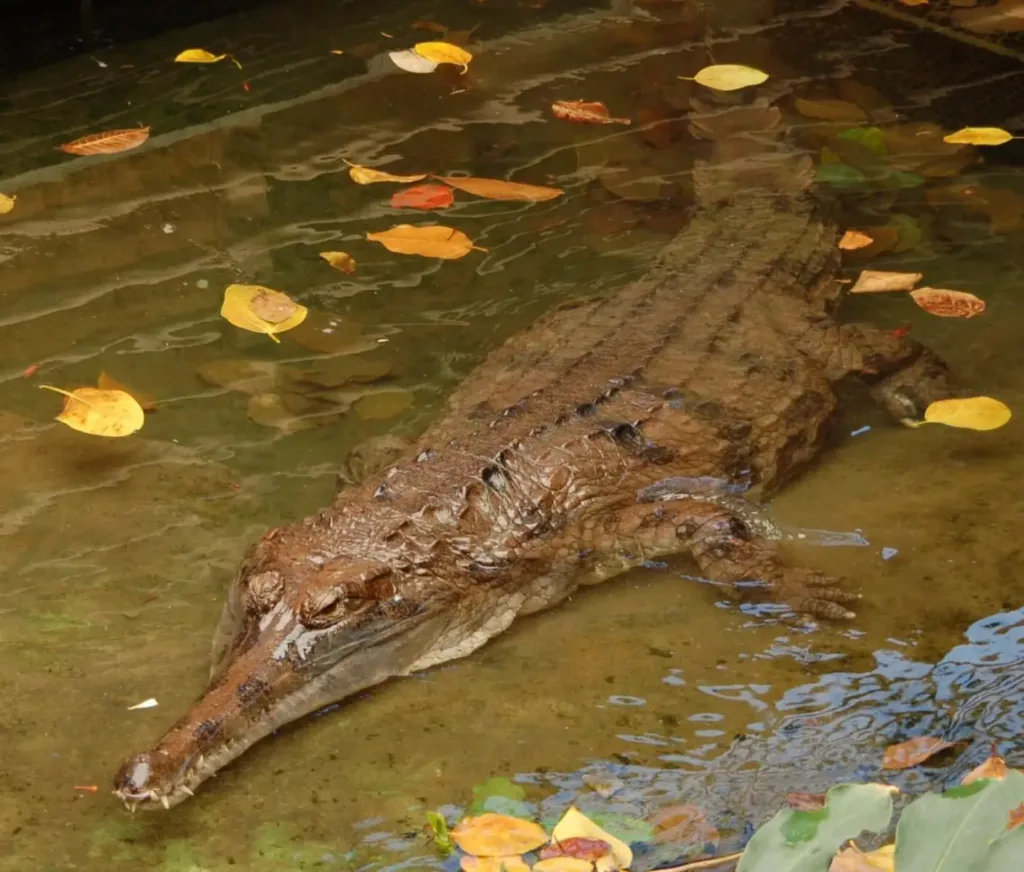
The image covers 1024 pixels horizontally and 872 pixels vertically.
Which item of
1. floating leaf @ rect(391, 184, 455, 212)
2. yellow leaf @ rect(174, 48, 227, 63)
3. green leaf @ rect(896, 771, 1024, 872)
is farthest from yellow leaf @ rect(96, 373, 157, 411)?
green leaf @ rect(896, 771, 1024, 872)

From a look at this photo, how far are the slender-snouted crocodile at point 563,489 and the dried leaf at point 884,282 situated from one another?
0.15 metres

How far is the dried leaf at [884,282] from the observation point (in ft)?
17.9

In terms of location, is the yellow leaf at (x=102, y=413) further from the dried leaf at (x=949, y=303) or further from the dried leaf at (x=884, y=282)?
the dried leaf at (x=949, y=303)

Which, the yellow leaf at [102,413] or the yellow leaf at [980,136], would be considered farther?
the yellow leaf at [980,136]

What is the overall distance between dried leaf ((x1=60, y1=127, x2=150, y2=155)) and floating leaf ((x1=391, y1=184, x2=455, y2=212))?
134 centimetres

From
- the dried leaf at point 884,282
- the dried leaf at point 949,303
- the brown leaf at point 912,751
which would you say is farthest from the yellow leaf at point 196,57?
the brown leaf at point 912,751

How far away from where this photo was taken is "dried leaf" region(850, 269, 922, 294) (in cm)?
545

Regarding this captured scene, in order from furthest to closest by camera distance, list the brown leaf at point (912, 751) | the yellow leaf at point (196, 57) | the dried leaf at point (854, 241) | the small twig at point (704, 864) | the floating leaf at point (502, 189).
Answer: the yellow leaf at point (196, 57), the floating leaf at point (502, 189), the dried leaf at point (854, 241), the brown leaf at point (912, 751), the small twig at point (704, 864)

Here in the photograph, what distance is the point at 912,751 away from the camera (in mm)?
3127

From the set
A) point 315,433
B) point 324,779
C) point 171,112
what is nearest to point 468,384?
point 315,433

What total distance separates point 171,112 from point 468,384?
2910 millimetres

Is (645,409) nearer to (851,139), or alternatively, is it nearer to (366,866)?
(366,866)

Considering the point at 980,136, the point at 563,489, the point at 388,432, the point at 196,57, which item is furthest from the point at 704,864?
the point at 196,57

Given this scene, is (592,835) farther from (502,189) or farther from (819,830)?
(502,189)
